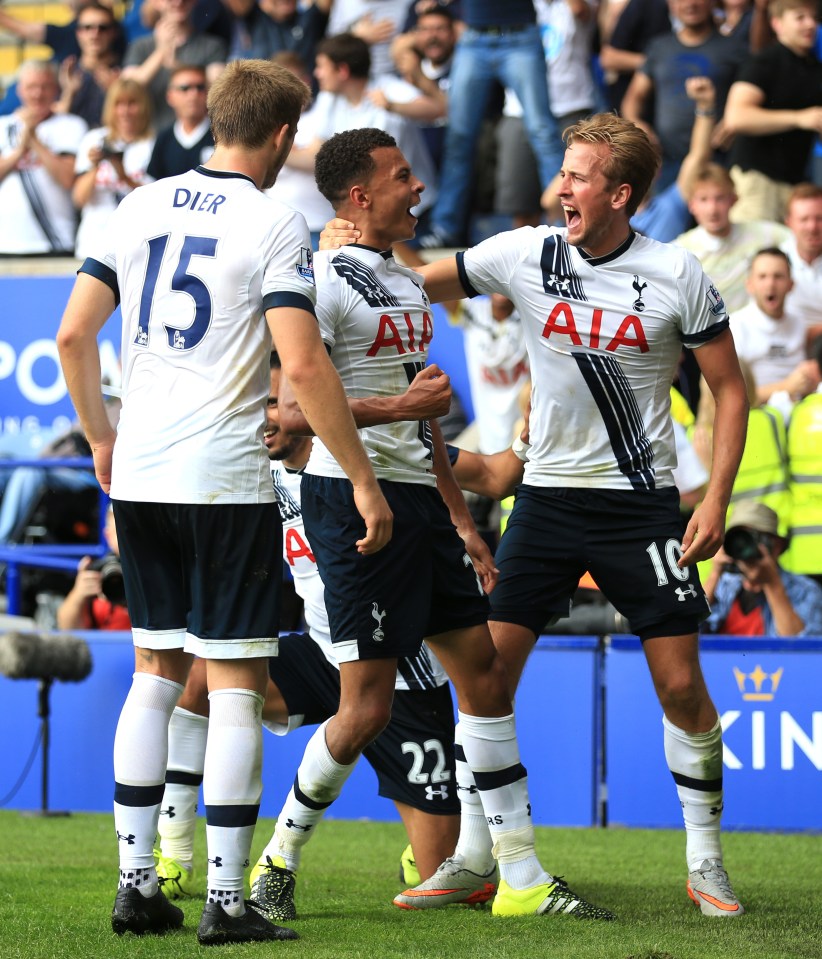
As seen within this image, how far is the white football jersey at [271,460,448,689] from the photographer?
17.3ft

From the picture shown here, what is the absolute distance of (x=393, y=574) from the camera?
4.27 m

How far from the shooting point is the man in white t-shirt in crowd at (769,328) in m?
8.88

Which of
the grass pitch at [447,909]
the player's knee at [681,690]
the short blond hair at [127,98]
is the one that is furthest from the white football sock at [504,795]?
the short blond hair at [127,98]

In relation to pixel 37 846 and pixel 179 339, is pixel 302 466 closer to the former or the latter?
pixel 179 339

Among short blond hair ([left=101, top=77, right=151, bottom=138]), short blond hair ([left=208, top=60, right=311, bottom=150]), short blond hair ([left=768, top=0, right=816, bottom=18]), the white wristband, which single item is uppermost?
short blond hair ([left=208, top=60, right=311, bottom=150])

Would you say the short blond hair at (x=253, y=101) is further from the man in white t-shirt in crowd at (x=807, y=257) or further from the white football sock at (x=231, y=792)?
the man in white t-shirt in crowd at (x=807, y=257)

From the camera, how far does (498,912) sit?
14.7ft

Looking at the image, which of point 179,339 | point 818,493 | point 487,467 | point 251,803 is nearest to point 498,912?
point 251,803

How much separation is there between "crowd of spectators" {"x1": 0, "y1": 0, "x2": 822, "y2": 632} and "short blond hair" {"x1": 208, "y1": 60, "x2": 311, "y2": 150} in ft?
15.4

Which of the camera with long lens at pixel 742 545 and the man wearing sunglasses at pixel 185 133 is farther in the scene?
the man wearing sunglasses at pixel 185 133

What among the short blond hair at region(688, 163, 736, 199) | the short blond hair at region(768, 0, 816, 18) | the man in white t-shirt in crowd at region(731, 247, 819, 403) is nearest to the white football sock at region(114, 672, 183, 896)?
the man in white t-shirt in crowd at region(731, 247, 819, 403)

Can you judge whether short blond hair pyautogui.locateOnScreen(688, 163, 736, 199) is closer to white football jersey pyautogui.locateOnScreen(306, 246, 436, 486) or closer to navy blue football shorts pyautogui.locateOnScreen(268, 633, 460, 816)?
navy blue football shorts pyautogui.locateOnScreen(268, 633, 460, 816)

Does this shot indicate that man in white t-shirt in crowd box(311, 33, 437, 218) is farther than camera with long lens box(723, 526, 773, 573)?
Yes

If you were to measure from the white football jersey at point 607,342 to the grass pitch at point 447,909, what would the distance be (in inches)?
53.6
